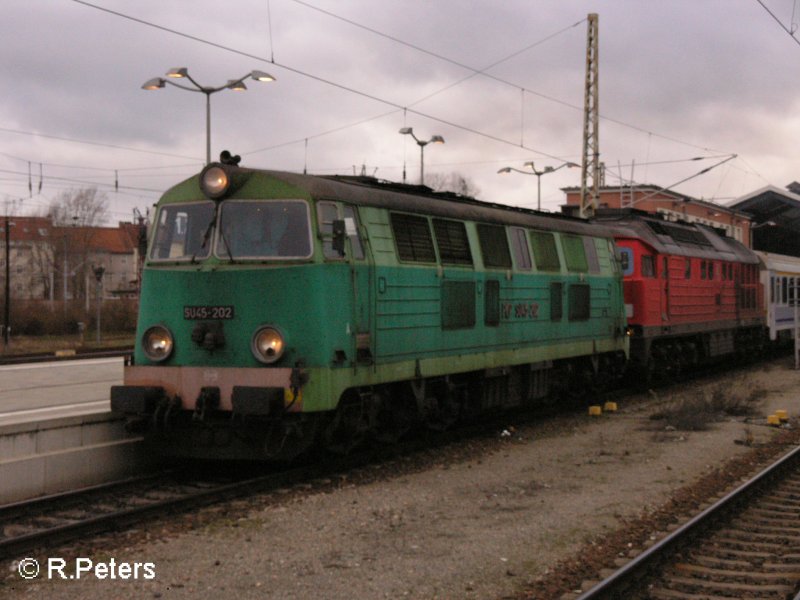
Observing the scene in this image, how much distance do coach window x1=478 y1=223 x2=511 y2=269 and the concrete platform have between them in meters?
5.64

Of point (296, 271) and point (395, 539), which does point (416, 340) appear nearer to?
point (296, 271)

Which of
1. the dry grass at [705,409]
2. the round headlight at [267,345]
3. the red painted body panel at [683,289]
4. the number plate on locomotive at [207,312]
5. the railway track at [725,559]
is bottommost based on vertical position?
the railway track at [725,559]

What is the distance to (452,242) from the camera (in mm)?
13234

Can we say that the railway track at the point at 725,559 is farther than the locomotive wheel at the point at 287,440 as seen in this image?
No

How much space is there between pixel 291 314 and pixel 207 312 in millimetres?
1036

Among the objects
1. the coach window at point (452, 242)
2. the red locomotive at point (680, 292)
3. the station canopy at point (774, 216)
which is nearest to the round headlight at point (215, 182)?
the coach window at point (452, 242)

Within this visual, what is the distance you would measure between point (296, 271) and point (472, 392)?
4885mm

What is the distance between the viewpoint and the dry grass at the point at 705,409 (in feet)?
50.7

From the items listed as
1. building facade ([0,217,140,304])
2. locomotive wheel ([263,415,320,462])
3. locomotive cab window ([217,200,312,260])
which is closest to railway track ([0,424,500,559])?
locomotive wheel ([263,415,320,462])

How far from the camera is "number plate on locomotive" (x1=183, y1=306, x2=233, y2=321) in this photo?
1059 centimetres

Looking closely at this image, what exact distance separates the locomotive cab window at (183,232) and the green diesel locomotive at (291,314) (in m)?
0.02

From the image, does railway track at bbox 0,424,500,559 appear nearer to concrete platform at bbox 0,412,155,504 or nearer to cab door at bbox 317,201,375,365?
concrete platform at bbox 0,412,155,504

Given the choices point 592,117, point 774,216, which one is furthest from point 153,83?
point 774,216

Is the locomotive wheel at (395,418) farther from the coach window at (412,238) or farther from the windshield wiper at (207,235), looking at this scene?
the windshield wiper at (207,235)
